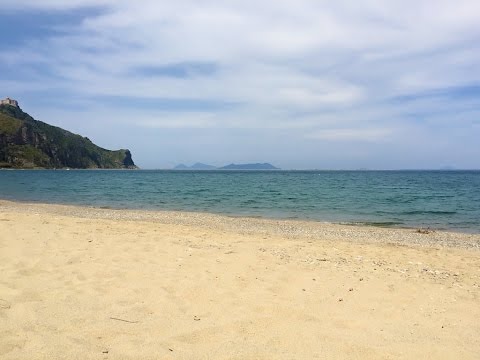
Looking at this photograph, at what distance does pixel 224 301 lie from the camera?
21.2ft

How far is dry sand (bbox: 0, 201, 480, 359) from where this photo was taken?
480 cm

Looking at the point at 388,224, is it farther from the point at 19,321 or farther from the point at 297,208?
the point at 19,321

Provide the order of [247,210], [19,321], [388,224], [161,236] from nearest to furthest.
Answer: [19,321], [161,236], [388,224], [247,210]

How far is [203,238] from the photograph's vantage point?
12953mm

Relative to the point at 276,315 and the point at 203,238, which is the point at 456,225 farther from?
the point at 276,315

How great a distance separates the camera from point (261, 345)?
16.1 ft

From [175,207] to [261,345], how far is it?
2578cm

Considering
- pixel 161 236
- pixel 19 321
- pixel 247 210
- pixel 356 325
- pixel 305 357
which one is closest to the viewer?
pixel 305 357

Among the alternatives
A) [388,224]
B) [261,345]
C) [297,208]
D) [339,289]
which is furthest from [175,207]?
[261,345]

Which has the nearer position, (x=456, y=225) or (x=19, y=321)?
(x=19, y=321)

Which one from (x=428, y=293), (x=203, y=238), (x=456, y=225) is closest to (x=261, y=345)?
(x=428, y=293)

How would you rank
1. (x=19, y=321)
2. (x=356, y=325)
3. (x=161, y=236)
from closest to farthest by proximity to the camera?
(x=19, y=321) < (x=356, y=325) < (x=161, y=236)

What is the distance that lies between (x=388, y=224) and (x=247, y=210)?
388 inches

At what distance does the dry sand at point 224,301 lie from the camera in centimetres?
480
